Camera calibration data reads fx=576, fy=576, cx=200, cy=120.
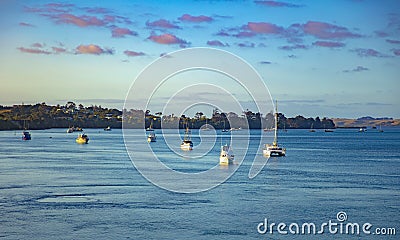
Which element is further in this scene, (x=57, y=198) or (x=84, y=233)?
(x=57, y=198)

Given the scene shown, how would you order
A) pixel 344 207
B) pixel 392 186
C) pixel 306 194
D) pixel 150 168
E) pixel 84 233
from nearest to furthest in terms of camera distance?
pixel 84 233
pixel 344 207
pixel 306 194
pixel 392 186
pixel 150 168

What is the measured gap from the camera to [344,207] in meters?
32.4

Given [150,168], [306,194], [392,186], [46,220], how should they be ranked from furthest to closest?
1. [150,168]
2. [392,186]
3. [306,194]
4. [46,220]

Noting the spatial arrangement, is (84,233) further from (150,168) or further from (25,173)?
(150,168)

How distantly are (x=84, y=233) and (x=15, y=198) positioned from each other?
11.1m

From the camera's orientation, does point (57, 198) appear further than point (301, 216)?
Yes

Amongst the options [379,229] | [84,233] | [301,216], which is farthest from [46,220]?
[379,229]

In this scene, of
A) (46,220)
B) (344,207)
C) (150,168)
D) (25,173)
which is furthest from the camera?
(150,168)

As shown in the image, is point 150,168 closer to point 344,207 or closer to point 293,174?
point 293,174

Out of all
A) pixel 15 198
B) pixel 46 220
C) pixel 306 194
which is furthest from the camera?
pixel 306 194

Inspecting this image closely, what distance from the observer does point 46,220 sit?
91.2 feet

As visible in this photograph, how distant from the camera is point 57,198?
34812 millimetres

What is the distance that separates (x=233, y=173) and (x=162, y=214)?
24213 millimetres

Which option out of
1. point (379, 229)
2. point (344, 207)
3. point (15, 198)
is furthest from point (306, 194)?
point (15, 198)
